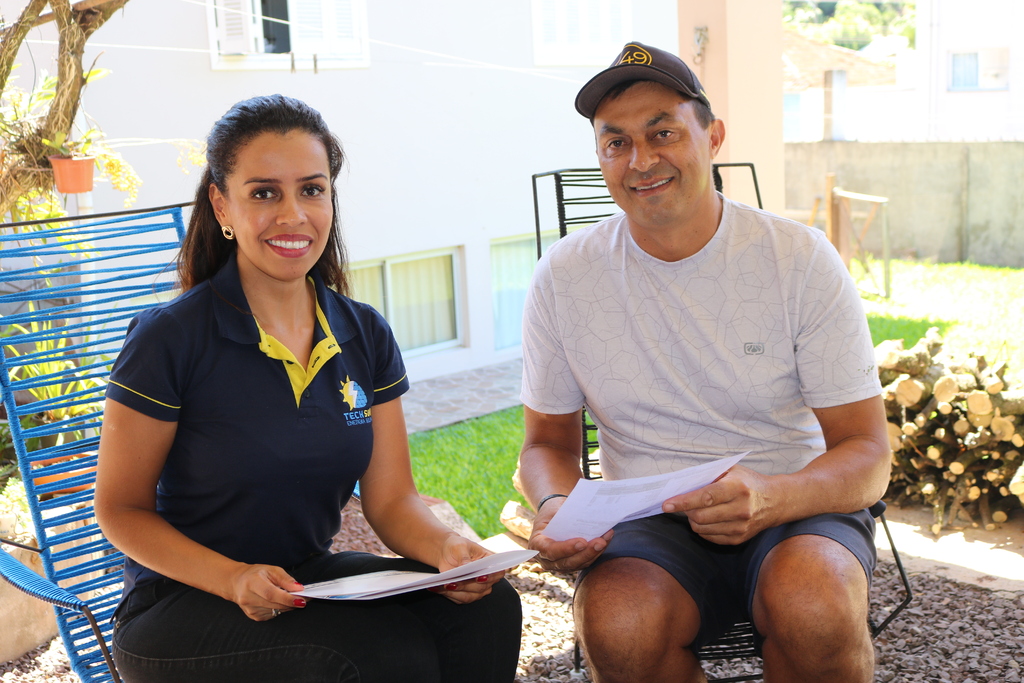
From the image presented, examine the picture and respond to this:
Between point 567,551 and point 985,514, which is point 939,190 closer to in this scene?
point 985,514

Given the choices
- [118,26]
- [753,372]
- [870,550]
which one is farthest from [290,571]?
[118,26]

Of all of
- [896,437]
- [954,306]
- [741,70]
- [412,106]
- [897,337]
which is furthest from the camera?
[954,306]

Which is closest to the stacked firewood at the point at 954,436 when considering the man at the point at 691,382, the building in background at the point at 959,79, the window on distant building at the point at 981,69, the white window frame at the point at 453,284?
the man at the point at 691,382

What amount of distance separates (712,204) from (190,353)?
105 centimetres

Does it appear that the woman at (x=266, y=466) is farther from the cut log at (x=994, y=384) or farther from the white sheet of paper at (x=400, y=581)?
the cut log at (x=994, y=384)

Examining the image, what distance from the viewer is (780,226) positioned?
6.38ft

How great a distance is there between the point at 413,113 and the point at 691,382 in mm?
5691

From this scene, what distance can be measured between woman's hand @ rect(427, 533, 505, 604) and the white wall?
452 centimetres

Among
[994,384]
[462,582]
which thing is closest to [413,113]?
[994,384]

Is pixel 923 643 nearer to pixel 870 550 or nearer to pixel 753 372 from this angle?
pixel 870 550

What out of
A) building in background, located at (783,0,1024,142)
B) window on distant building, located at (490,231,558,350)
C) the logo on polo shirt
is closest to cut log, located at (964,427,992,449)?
the logo on polo shirt

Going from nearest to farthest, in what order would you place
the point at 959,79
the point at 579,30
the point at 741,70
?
the point at 741,70 → the point at 579,30 → the point at 959,79

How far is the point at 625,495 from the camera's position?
1.58 meters

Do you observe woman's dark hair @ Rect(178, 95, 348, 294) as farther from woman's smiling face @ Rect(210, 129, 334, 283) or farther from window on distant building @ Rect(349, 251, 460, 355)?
window on distant building @ Rect(349, 251, 460, 355)
